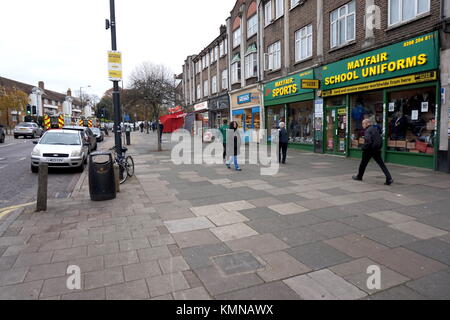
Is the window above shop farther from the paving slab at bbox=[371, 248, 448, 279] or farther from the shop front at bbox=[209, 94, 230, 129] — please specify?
the shop front at bbox=[209, 94, 230, 129]

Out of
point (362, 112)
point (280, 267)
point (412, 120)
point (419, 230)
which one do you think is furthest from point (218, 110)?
point (280, 267)

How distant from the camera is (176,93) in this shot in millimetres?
18750

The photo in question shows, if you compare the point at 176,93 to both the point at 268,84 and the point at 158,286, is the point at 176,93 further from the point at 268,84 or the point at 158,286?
the point at 158,286

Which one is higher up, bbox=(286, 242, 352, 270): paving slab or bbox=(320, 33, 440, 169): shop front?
bbox=(320, 33, 440, 169): shop front

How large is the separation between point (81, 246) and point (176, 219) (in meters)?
1.63

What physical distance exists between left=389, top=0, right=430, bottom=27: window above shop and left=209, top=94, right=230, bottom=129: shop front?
1601 centimetres

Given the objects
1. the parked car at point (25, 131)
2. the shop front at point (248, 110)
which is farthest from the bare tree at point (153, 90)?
the parked car at point (25, 131)

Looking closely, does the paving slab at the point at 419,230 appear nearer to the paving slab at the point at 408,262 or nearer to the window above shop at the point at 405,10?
the paving slab at the point at 408,262

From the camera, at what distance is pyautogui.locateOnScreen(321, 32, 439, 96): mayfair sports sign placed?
9773 mm

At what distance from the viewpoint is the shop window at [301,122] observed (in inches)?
644

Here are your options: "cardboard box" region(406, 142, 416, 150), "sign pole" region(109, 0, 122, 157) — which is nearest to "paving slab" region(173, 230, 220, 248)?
"sign pole" region(109, 0, 122, 157)

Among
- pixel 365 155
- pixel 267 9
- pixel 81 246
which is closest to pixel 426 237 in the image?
pixel 365 155

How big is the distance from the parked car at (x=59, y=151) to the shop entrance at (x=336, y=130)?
1035 centimetres

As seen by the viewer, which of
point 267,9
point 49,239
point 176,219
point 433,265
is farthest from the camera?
point 267,9
